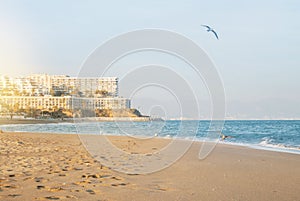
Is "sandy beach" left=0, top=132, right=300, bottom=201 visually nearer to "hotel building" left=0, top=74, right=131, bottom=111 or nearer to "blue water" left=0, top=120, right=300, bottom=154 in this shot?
"blue water" left=0, top=120, right=300, bottom=154

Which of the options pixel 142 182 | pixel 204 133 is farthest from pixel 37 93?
pixel 142 182

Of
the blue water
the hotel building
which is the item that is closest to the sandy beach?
the blue water

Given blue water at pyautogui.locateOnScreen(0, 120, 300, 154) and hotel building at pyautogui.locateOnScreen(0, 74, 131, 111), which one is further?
hotel building at pyautogui.locateOnScreen(0, 74, 131, 111)

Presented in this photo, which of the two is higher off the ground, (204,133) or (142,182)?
(204,133)

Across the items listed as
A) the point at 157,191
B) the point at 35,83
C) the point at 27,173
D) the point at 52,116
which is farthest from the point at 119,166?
the point at 35,83

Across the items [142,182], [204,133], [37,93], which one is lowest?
[142,182]

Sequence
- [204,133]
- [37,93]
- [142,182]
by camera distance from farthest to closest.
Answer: [37,93], [204,133], [142,182]

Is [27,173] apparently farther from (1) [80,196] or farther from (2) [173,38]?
(2) [173,38]

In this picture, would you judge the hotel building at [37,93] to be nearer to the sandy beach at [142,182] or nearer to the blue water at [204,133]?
the blue water at [204,133]

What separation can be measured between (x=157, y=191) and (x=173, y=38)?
614cm

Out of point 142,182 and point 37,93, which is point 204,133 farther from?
point 37,93

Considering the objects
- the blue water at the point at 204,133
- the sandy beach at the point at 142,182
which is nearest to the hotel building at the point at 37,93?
the blue water at the point at 204,133

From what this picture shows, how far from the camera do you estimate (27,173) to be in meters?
6.86

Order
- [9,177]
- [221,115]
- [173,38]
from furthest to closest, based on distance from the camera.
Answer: [221,115]
[173,38]
[9,177]
